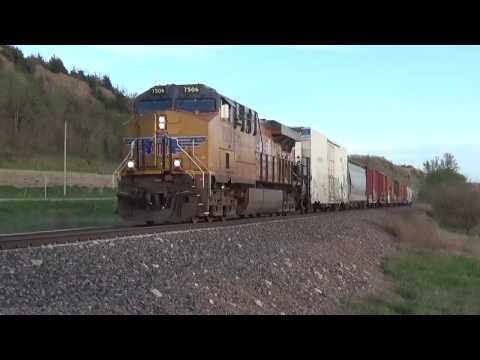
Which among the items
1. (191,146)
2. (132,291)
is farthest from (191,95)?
(132,291)

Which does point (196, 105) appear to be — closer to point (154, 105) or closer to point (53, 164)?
point (154, 105)

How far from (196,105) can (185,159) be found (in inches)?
76.5

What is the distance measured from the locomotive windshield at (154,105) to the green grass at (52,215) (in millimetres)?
5100

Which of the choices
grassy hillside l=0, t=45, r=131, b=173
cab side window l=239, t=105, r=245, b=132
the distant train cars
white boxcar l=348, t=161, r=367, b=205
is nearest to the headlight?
cab side window l=239, t=105, r=245, b=132

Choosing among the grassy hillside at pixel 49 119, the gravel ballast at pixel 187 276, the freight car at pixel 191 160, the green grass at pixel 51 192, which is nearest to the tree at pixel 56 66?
the grassy hillside at pixel 49 119

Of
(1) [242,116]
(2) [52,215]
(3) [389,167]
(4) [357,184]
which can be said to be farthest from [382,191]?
Result: (3) [389,167]

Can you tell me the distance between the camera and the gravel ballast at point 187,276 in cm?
747

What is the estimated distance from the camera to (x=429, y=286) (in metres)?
16.9

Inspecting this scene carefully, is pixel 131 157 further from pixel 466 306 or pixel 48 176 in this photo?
pixel 48 176

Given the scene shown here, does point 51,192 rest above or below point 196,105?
below

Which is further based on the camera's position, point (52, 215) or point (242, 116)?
point (52, 215)
